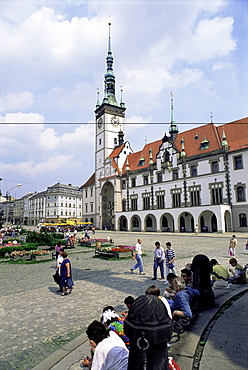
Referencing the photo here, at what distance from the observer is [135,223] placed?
53.6 metres

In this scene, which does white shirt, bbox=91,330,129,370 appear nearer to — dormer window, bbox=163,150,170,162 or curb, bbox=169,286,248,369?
curb, bbox=169,286,248,369

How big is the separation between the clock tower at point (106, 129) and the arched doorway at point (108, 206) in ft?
4.79

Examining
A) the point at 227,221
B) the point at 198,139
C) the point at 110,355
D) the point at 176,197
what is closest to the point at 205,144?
the point at 198,139

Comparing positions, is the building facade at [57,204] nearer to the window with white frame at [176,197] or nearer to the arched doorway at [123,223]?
the arched doorway at [123,223]

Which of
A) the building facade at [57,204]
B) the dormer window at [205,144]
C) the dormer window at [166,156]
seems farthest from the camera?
the building facade at [57,204]

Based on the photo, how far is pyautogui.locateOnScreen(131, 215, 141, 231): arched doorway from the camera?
170ft

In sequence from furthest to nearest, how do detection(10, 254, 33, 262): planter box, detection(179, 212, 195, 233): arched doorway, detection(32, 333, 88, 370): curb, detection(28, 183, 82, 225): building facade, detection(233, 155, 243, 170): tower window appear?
1. detection(28, 183, 82, 225): building facade
2. detection(179, 212, 195, 233): arched doorway
3. detection(233, 155, 243, 170): tower window
4. detection(10, 254, 33, 262): planter box
5. detection(32, 333, 88, 370): curb

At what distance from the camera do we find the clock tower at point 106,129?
6286 centimetres

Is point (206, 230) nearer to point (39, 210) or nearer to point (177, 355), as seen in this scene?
point (177, 355)

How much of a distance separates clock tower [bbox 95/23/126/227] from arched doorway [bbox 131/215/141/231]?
11498mm

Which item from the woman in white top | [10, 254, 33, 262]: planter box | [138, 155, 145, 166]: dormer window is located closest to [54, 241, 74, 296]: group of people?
the woman in white top

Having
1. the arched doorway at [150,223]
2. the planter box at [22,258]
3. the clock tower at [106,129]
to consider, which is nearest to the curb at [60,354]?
the planter box at [22,258]

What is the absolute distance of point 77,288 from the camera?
9.24 meters

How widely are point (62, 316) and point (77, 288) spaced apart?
2.84 m
